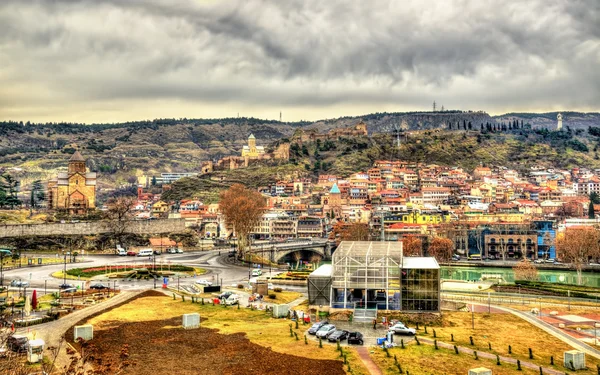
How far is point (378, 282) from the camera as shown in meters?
46.8

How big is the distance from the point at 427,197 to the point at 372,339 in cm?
12219

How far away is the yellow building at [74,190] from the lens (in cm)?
10862

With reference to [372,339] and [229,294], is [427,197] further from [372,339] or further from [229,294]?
[372,339]

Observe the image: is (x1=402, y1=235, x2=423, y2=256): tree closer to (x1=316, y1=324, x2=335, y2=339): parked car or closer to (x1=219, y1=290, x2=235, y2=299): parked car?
(x1=219, y1=290, x2=235, y2=299): parked car

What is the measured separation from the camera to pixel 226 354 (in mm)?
32406

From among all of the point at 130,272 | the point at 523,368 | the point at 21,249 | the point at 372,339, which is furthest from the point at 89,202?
the point at 523,368

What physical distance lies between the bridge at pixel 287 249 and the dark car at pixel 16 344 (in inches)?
2417

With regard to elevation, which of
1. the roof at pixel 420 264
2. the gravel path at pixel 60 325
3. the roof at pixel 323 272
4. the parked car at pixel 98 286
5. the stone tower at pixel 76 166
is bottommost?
the gravel path at pixel 60 325

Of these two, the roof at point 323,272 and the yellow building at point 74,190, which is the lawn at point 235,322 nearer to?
the roof at point 323,272

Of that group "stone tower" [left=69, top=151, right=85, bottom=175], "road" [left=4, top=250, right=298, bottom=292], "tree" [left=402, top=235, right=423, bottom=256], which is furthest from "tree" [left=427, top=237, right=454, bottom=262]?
"stone tower" [left=69, top=151, right=85, bottom=175]

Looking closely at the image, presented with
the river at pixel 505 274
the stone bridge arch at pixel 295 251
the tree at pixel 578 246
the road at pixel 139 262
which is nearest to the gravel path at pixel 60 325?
the road at pixel 139 262

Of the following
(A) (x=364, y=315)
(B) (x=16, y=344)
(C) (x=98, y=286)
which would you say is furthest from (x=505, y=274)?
(B) (x=16, y=344)

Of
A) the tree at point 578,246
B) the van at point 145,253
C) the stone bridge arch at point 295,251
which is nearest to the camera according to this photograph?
the tree at point 578,246

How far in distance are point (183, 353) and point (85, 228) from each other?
213 ft
